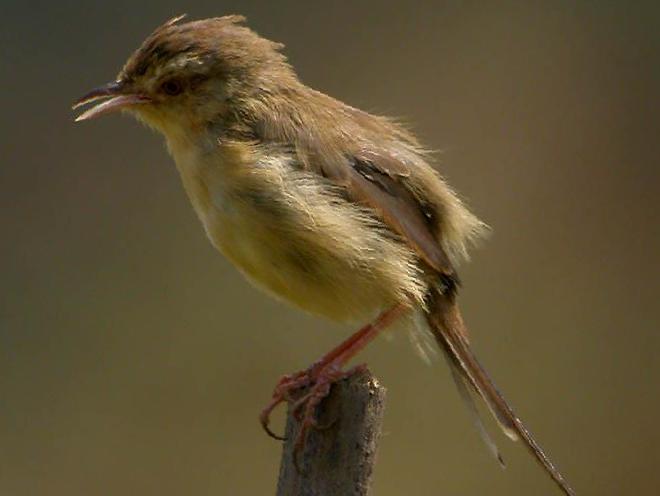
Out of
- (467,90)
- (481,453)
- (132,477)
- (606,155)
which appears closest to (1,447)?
(132,477)

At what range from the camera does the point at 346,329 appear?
6.30m

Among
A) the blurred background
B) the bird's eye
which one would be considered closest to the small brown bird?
the bird's eye

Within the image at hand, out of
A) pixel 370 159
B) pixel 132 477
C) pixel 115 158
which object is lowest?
pixel 370 159

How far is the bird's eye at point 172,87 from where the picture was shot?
3.91 meters

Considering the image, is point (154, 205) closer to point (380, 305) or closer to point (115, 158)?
point (115, 158)

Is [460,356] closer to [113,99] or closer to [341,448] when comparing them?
[341,448]

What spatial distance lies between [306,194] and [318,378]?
0.48m

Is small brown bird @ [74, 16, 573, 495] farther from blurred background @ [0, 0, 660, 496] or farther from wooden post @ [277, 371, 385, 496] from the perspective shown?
blurred background @ [0, 0, 660, 496]

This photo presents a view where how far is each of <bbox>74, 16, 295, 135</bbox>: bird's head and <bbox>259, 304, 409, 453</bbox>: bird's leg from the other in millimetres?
708

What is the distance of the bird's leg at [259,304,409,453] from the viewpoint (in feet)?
11.1

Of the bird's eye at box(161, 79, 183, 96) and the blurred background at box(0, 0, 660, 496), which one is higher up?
the blurred background at box(0, 0, 660, 496)

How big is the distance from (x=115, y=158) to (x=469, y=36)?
1.73m

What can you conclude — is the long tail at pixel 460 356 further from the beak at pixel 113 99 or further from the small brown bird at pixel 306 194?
the beak at pixel 113 99

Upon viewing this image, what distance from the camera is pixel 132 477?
6.34 meters
